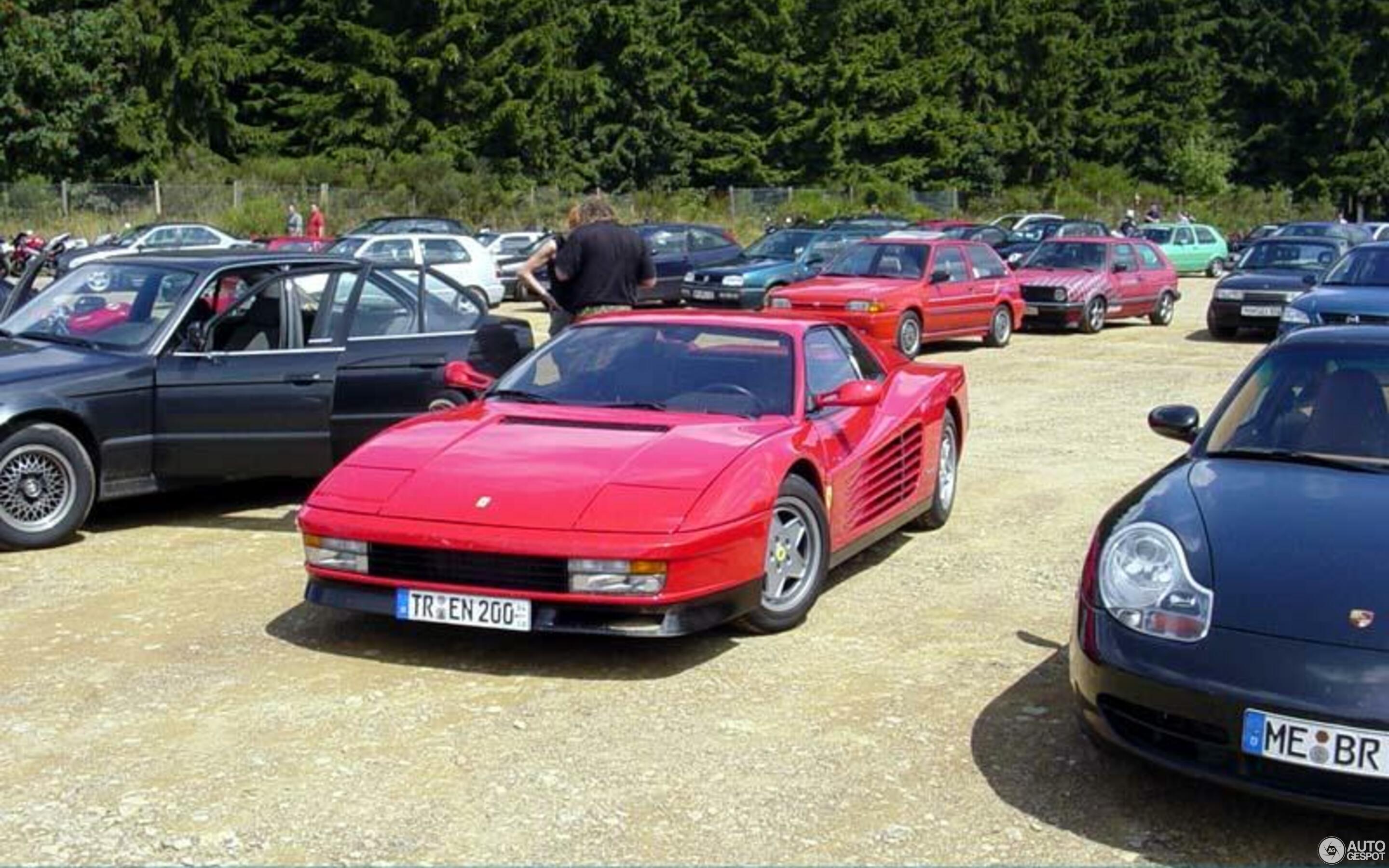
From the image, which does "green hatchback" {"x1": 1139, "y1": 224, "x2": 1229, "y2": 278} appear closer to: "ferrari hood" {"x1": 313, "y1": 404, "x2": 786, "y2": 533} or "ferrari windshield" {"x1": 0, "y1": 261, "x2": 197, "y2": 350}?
"ferrari windshield" {"x1": 0, "y1": 261, "x2": 197, "y2": 350}

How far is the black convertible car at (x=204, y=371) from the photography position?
792 centimetres

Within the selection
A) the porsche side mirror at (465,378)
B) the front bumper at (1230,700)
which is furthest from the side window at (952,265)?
the front bumper at (1230,700)

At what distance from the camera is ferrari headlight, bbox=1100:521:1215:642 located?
4457mm

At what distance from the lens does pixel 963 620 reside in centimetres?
668

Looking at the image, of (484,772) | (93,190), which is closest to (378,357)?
(484,772)

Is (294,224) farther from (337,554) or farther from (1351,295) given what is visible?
(337,554)

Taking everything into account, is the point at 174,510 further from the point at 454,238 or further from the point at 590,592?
the point at 454,238

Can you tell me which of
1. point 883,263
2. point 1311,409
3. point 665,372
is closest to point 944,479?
point 665,372

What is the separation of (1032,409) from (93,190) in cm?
3410

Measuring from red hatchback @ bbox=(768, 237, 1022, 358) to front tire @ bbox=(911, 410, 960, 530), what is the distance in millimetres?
8998

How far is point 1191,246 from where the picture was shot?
3944 centimetres

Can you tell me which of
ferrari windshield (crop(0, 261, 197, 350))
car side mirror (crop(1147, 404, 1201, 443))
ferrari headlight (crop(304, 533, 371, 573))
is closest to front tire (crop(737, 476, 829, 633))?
car side mirror (crop(1147, 404, 1201, 443))

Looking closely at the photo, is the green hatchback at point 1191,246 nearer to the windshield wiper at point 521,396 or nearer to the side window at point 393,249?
the side window at point 393,249

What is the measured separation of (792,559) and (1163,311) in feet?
64.3
